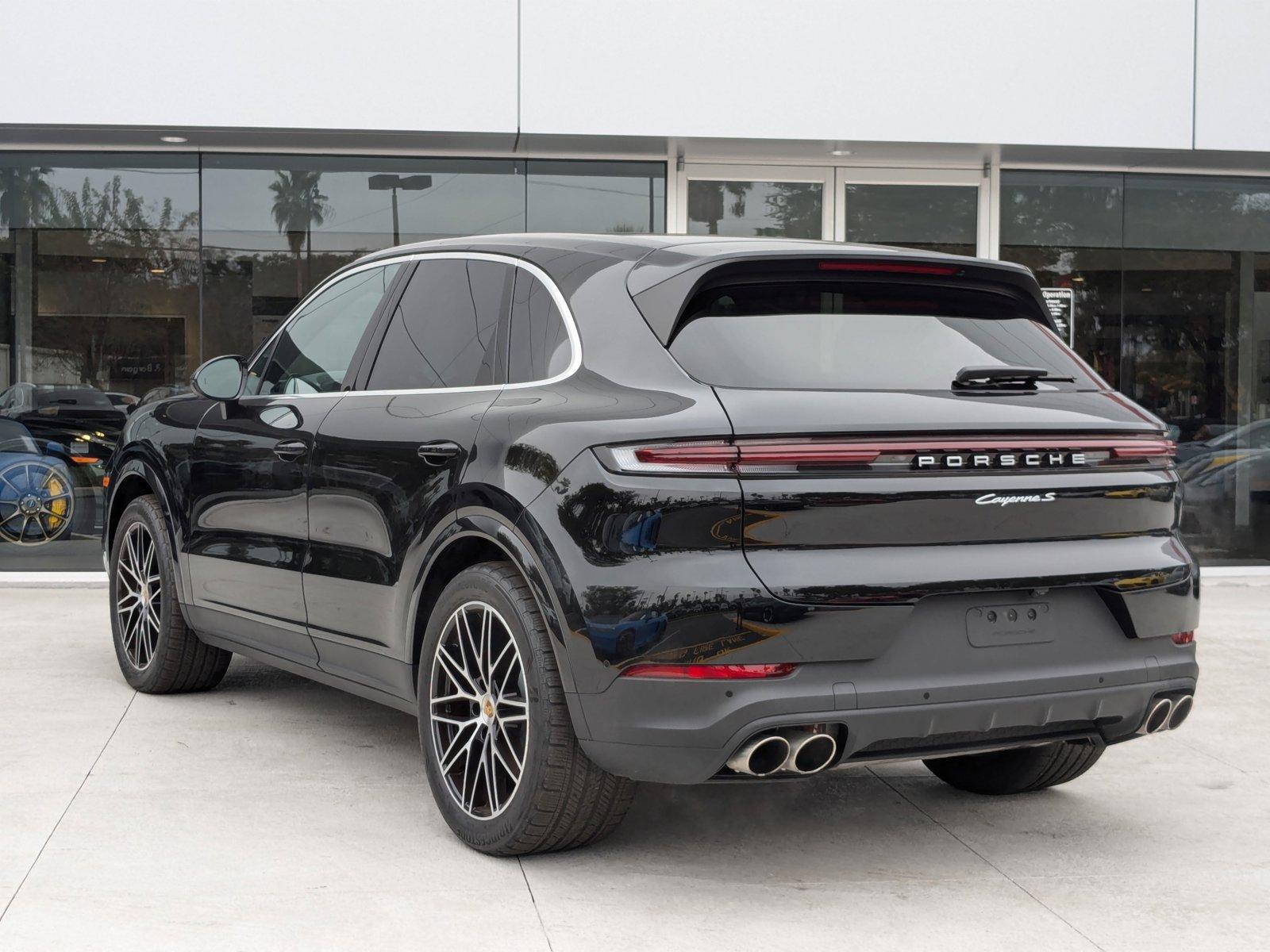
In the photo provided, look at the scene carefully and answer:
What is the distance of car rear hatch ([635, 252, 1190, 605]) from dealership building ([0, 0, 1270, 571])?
6.85 m

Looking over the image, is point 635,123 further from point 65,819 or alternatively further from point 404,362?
point 65,819

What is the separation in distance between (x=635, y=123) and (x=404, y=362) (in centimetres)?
621

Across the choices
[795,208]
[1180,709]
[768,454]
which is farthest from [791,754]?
[795,208]

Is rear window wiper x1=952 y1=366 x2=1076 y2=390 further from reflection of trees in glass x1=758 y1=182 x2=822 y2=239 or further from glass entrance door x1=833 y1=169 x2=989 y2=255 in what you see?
glass entrance door x1=833 y1=169 x2=989 y2=255

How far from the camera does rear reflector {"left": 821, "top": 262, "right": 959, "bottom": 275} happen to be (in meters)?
4.03

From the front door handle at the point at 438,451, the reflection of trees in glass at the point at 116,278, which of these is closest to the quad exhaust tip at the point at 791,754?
the front door handle at the point at 438,451

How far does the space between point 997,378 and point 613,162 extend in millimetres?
8060

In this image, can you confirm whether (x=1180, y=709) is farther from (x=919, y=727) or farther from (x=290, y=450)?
(x=290, y=450)

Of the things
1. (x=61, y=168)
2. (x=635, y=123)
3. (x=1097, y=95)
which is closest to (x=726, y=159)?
(x=635, y=123)

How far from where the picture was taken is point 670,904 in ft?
12.6

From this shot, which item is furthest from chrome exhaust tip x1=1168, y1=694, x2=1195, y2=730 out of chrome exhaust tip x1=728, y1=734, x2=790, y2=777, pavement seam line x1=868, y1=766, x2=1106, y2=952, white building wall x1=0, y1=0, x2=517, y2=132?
white building wall x1=0, y1=0, x2=517, y2=132

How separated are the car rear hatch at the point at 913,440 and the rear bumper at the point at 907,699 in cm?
15

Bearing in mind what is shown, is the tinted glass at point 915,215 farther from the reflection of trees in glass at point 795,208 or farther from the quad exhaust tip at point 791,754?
the quad exhaust tip at point 791,754

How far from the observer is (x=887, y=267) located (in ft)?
13.4
